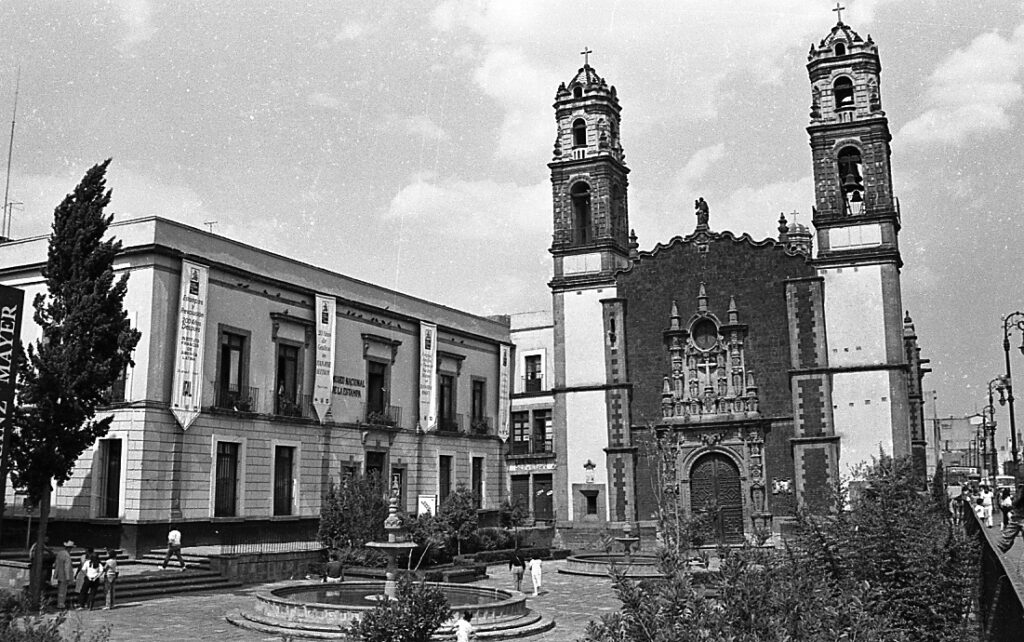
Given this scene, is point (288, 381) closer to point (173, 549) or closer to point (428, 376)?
point (428, 376)

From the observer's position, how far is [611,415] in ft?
119

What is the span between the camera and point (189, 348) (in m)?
27.4

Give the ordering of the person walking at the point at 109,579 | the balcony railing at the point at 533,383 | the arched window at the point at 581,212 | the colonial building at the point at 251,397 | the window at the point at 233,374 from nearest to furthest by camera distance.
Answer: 1. the person walking at the point at 109,579
2. the colonial building at the point at 251,397
3. the window at the point at 233,374
4. the arched window at the point at 581,212
5. the balcony railing at the point at 533,383

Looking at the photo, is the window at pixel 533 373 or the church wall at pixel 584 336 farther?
the window at pixel 533 373

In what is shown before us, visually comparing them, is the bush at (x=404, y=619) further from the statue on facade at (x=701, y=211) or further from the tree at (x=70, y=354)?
the statue on facade at (x=701, y=211)

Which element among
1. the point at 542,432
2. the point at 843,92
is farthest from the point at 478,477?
the point at 843,92

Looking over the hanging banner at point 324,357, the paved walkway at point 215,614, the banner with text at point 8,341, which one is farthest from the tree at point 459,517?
the banner with text at point 8,341

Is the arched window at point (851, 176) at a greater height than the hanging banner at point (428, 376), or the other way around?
the arched window at point (851, 176)

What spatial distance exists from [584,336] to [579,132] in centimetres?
842

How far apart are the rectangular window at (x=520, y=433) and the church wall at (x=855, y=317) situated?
16256 mm

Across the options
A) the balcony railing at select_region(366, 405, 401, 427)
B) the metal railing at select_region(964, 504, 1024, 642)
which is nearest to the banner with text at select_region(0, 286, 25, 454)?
the metal railing at select_region(964, 504, 1024, 642)

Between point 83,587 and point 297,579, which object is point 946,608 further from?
point 297,579

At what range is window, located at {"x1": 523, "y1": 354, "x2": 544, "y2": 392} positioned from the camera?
4672 cm

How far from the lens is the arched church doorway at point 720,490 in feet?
111
